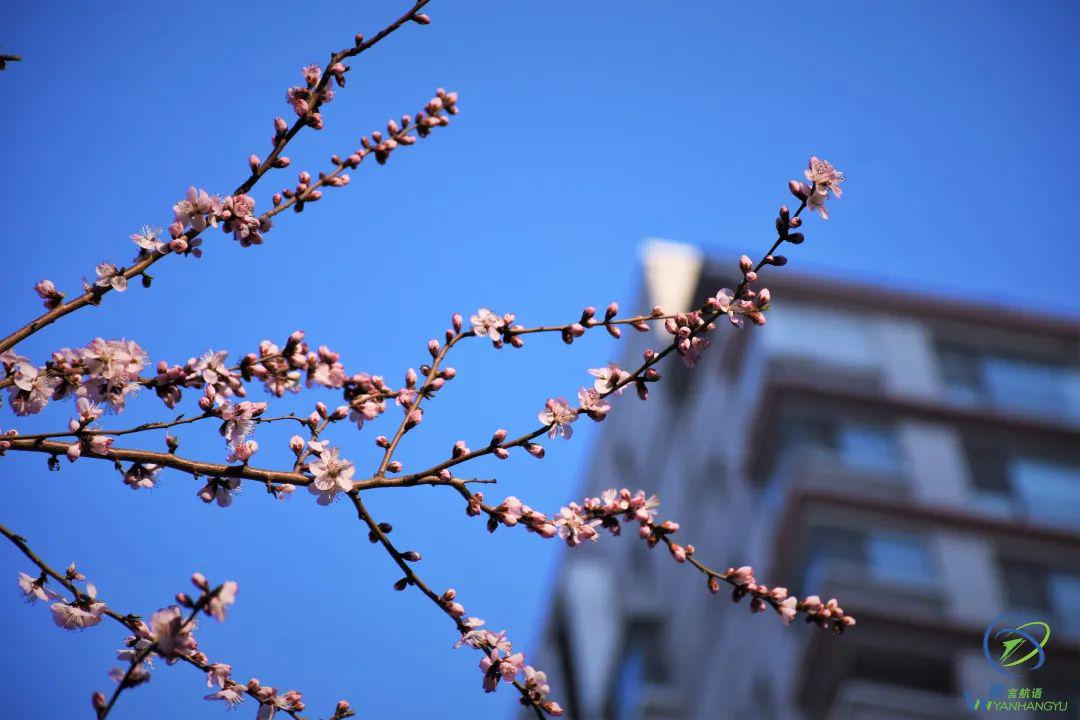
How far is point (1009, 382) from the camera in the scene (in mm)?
20266

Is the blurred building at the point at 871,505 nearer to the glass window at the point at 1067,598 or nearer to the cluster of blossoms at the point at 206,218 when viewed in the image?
the glass window at the point at 1067,598

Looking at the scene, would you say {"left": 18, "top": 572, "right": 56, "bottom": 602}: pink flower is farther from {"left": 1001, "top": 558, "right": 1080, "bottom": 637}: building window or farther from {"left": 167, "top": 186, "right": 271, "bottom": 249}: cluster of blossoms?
{"left": 1001, "top": 558, "right": 1080, "bottom": 637}: building window

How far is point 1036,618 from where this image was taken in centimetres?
1683

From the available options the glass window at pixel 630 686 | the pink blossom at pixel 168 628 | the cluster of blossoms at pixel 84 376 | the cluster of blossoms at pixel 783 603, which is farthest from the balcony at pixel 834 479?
the pink blossom at pixel 168 628

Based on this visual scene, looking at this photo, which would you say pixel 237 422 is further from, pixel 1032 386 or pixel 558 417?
pixel 1032 386

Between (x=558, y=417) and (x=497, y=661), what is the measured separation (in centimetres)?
84

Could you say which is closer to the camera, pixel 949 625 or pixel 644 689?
pixel 949 625

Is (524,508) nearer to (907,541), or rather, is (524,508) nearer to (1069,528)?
(907,541)

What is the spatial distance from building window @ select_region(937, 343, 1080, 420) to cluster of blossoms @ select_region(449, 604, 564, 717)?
18.3 meters

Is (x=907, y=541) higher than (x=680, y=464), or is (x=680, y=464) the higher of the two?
(x=680, y=464)

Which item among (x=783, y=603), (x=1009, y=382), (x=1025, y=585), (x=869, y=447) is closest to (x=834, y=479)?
(x=869, y=447)

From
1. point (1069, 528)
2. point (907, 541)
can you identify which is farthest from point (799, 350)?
point (1069, 528)

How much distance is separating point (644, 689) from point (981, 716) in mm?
8578

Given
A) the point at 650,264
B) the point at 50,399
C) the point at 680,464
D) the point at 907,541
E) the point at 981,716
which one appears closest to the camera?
the point at 50,399
